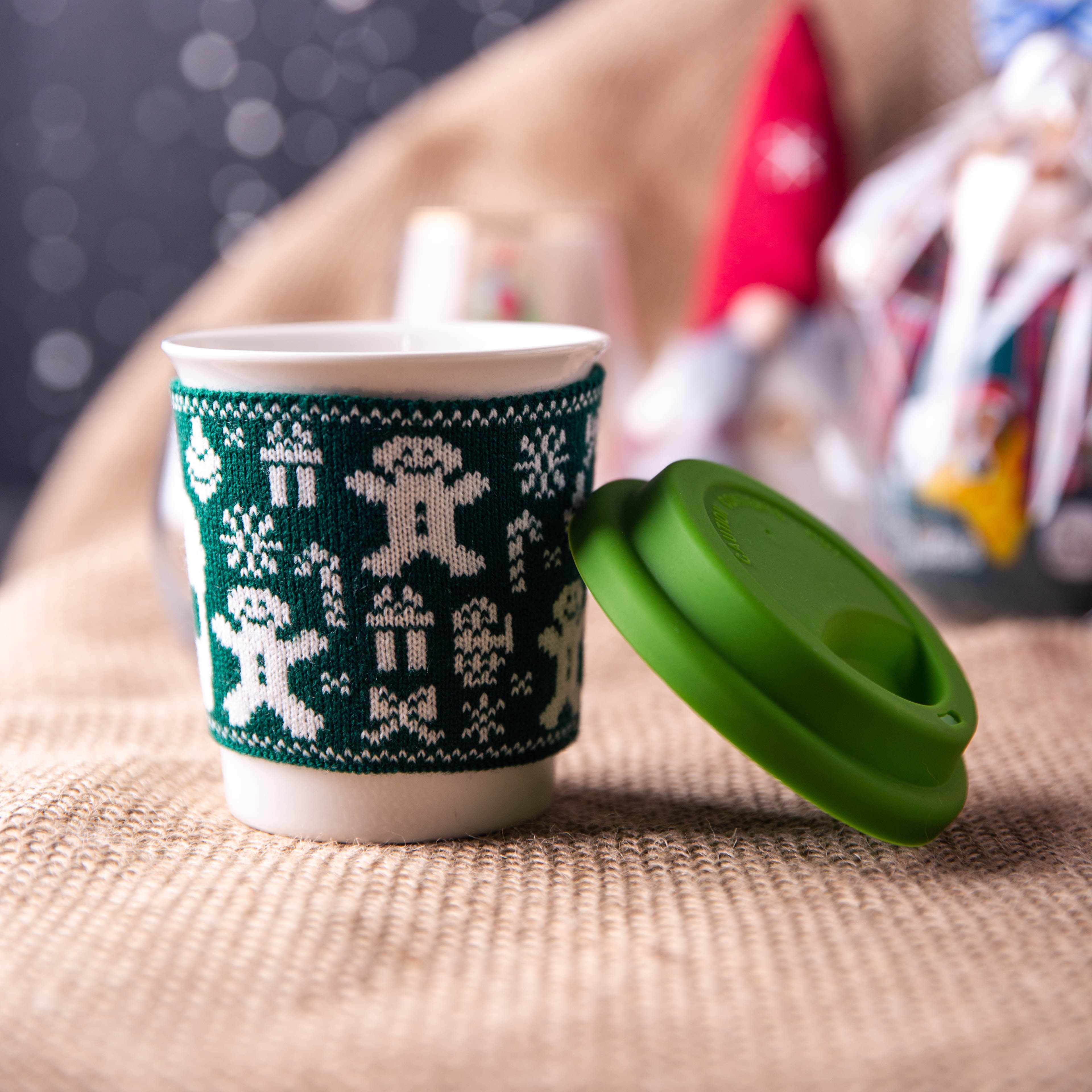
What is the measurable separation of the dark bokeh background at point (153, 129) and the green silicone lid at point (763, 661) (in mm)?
993

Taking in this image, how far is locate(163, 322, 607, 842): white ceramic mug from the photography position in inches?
18.4

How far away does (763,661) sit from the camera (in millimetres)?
454

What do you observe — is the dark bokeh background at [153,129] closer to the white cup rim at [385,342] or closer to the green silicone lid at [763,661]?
the white cup rim at [385,342]

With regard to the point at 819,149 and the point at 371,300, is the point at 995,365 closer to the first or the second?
the point at 819,149

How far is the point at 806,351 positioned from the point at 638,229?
28 centimetres

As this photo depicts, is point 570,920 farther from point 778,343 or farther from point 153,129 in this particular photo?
point 153,129

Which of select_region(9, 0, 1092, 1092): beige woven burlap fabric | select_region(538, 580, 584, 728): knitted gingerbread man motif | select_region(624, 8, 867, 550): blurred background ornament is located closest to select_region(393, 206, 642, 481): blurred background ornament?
select_region(624, 8, 867, 550): blurred background ornament

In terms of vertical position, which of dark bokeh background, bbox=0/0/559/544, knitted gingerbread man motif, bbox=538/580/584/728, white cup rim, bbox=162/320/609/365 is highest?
dark bokeh background, bbox=0/0/559/544

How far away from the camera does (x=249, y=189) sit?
1.41 meters

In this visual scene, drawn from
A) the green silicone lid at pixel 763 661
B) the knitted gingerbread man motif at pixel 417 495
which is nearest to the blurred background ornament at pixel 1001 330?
the green silicone lid at pixel 763 661

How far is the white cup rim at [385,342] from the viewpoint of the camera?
46 centimetres

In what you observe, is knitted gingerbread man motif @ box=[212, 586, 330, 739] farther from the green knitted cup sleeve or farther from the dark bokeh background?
the dark bokeh background

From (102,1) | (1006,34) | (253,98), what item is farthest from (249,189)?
(1006,34)

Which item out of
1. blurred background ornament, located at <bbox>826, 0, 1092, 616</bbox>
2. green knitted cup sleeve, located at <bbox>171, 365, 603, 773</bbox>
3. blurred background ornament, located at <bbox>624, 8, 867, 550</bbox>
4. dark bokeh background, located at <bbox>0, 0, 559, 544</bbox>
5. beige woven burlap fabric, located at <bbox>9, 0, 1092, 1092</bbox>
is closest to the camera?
beige woven burlap fabric, located at <bbox>9, 0, 1092, 1092</bbox>
